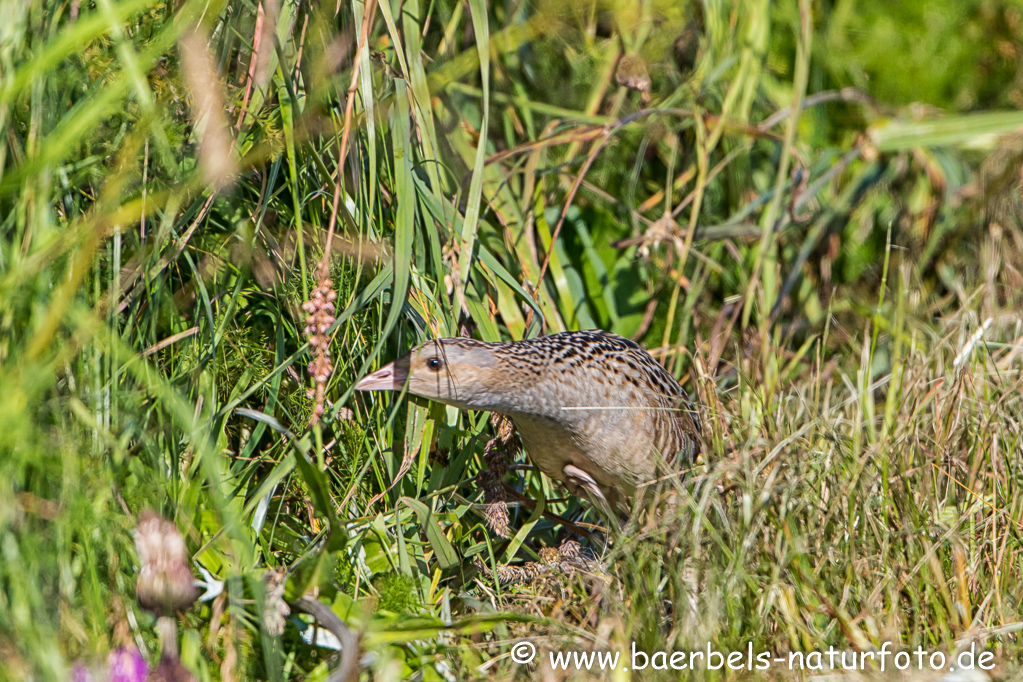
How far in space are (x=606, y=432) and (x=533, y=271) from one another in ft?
2.75

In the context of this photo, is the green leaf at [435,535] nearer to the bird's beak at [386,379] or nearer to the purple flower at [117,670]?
the bird's beak at [386,379]

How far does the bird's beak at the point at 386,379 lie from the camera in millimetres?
2180

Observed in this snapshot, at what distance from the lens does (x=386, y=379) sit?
2195 millimetres

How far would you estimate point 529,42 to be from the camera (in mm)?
3398

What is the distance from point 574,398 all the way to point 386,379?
1.54 ft

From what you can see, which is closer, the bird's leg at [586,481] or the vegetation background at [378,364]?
the vegetation background at [378,364]

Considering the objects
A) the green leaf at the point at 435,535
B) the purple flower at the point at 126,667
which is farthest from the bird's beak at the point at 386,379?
the purple flower at the point at 126,667

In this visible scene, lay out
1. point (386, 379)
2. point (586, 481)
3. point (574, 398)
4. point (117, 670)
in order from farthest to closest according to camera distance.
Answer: point (586, 481), point (574, 398), point (386, 379), point (117, 670)

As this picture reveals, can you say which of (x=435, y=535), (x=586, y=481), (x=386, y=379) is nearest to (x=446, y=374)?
(x=386, y=379)

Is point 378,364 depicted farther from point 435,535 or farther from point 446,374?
point 435,535

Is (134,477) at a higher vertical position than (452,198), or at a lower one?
lower

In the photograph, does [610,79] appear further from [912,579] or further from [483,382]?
[912,579]

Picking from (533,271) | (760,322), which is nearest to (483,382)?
(533,271)

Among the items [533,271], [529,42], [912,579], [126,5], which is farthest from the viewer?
[529,42]
